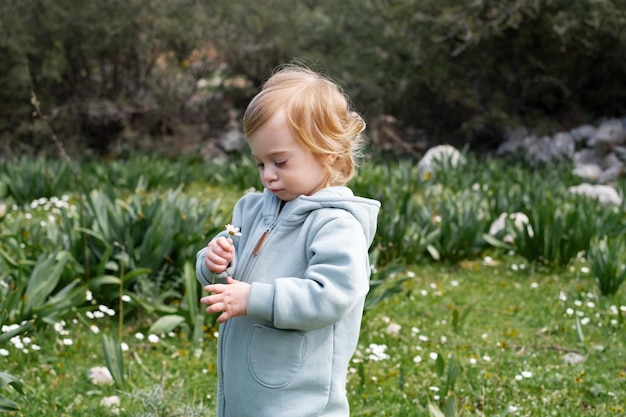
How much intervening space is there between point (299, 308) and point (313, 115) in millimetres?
456

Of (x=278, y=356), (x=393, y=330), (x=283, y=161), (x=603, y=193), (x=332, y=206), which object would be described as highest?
(x=283, y=161)

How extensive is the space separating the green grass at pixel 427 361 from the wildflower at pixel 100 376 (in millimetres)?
40

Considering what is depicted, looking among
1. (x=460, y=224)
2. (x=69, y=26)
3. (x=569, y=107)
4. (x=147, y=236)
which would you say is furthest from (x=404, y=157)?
(x=147, y=236)

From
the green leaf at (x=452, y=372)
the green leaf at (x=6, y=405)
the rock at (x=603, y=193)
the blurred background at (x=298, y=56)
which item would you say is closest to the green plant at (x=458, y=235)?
the rock at (x=603, y=193)

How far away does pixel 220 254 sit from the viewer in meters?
1.95

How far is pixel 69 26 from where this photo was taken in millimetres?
11125

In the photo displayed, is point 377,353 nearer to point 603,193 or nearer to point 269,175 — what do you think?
point 269,175

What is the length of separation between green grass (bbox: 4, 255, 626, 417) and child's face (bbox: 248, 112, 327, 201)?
1.13 meters

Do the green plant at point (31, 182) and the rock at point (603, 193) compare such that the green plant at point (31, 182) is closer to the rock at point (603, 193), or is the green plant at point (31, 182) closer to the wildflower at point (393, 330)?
the wildflower at point (393, 330)

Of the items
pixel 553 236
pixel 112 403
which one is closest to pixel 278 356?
pixel 112 403

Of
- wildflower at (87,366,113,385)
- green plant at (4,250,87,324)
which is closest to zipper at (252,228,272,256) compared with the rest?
wildflower at (87,366,113,385)

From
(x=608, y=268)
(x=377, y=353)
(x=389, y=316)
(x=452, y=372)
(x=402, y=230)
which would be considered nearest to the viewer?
(x=452, y=372)

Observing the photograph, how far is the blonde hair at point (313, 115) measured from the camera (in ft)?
6.35

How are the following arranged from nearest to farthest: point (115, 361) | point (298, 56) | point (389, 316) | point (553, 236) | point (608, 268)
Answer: point (115, 361), point (389, 316), point (608, 268), point (553, 236), point (298, 56)
